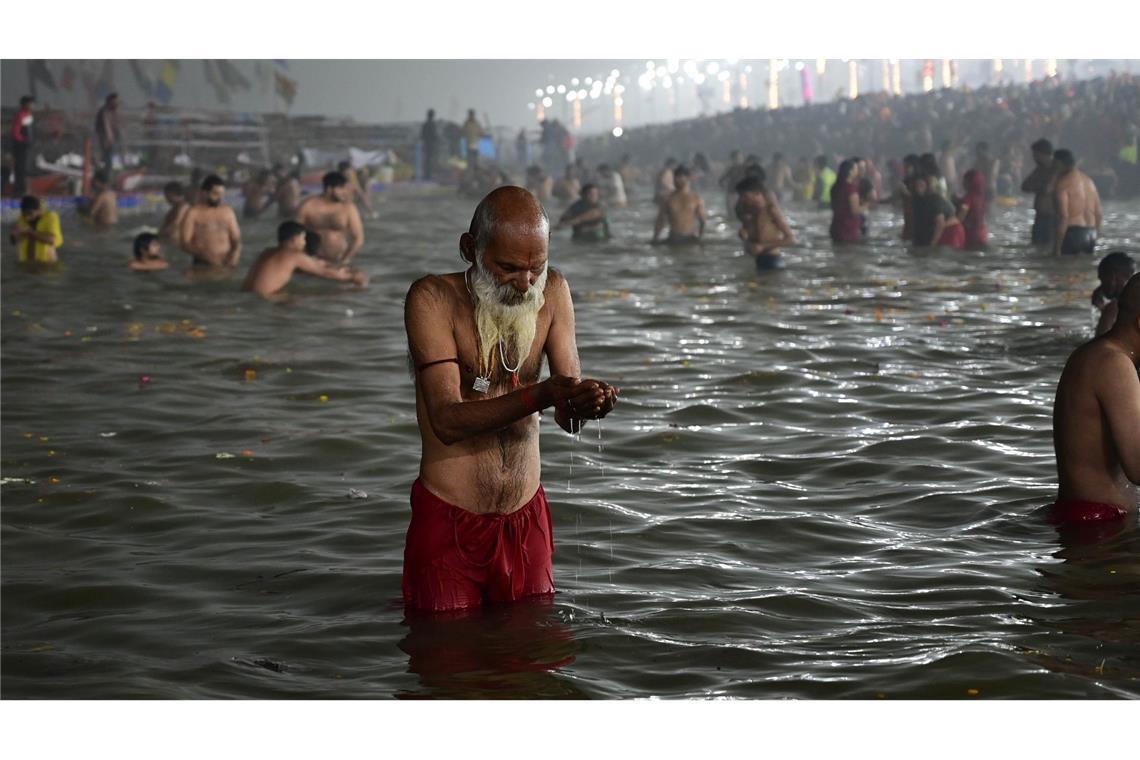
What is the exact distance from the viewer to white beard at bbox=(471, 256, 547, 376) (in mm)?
3762

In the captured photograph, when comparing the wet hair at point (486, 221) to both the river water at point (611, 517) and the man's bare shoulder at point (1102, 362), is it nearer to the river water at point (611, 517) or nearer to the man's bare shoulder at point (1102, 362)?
the river water at point (611, 517)

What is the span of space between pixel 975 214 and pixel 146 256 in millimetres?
9155

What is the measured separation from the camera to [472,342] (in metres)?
3.84

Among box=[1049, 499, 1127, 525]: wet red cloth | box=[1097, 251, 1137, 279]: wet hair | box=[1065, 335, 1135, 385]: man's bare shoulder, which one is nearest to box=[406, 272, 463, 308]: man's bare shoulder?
box=[1065, 335, 1135, 385]: man's bare shoulder

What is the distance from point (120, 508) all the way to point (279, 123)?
2103 centimetres

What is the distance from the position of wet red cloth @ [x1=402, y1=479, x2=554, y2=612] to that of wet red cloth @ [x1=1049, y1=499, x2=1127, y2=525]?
2138 mm

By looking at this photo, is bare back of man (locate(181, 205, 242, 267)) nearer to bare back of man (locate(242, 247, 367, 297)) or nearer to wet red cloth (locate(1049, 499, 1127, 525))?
bare back of man (locate(242, 247, 367, 297))

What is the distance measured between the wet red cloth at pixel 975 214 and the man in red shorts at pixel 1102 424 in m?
11.2

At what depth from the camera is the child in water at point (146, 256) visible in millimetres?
14633

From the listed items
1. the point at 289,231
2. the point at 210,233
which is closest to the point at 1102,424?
the point at 289,231

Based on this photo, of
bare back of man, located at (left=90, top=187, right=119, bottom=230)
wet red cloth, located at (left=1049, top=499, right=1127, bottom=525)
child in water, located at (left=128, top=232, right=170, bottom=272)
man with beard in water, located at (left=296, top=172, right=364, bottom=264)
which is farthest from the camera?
bare back of man, located at (left=90, top=187, right=119, bottom=230)

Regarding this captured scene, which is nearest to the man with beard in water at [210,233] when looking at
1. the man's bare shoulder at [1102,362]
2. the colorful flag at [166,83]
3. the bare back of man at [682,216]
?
the bare back of man at [682,216]

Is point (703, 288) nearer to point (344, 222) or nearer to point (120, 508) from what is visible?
point (344, 222)

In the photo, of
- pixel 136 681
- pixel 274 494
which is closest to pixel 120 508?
pixel 274 494
